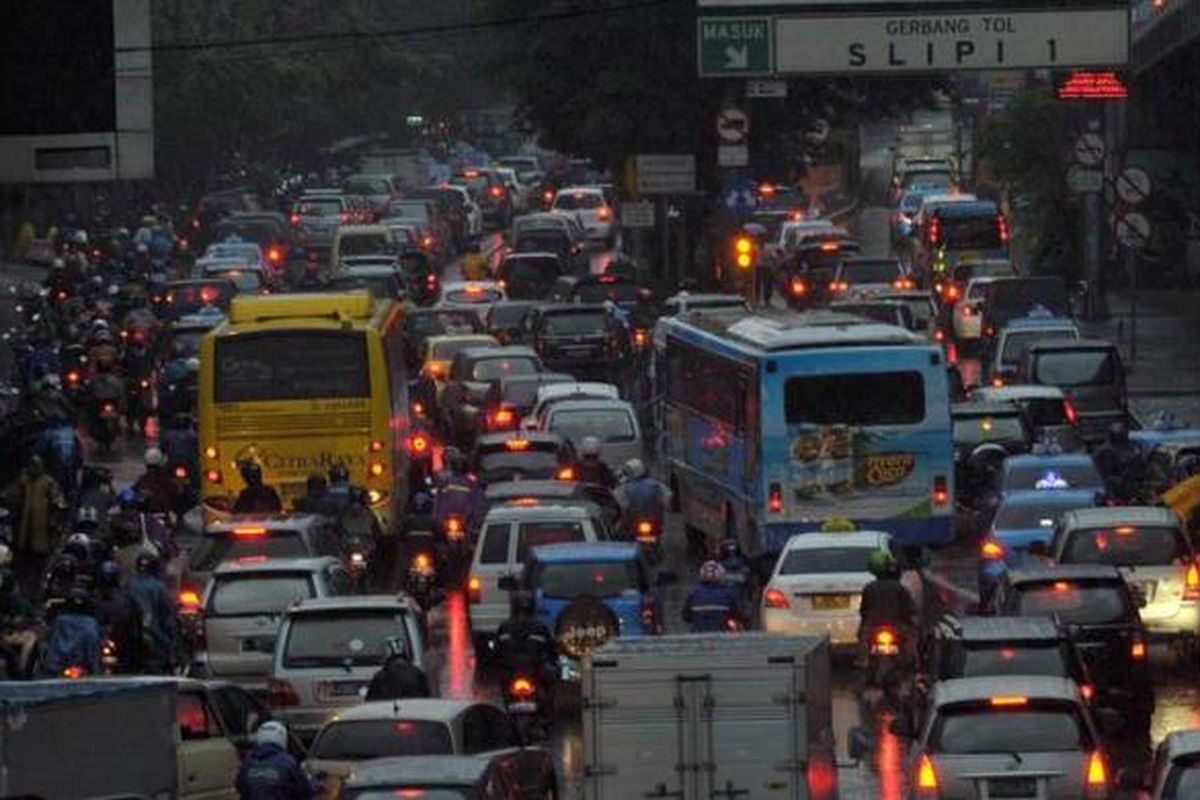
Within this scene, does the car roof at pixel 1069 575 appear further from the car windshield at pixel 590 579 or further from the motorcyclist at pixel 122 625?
the motorcyclist at pixel 122 625

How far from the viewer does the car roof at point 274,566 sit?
3164 cm

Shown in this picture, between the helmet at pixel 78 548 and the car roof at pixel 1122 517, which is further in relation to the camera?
the helmet at pixel 78 548

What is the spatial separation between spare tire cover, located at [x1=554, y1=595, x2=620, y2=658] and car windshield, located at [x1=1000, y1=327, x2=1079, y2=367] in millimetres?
24003

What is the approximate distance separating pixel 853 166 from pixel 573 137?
3672 cm

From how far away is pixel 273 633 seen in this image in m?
31.2

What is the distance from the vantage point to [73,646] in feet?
95.5

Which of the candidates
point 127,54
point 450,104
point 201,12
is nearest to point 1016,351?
point 127,54

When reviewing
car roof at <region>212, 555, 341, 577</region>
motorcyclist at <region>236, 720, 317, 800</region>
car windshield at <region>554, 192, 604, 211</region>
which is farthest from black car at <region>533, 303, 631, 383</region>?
car windshield at <region>554, 192, 604, 211</region>

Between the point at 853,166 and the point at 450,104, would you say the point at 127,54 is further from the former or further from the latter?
Result: the point at 450,104

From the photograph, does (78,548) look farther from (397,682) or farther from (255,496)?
(397,682)

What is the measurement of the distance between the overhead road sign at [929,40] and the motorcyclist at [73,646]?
31.5 m

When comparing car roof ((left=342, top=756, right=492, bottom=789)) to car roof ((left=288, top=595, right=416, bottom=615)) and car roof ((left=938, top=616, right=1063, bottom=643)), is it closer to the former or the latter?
car roof ((left=938, top=616, right=1063, bottom=643))

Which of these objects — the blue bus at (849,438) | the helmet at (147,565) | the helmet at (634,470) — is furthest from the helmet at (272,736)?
the helmet at (634,470)

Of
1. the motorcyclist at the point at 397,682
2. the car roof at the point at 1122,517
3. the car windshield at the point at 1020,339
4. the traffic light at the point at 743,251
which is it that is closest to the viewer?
the motorcyclist at the point at 397,682
